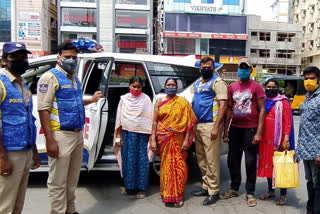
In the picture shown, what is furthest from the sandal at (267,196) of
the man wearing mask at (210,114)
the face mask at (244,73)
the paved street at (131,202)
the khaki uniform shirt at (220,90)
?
the face mask at (244,73)

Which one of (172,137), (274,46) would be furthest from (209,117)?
(274,46)

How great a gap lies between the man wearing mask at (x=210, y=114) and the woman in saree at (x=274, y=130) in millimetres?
598

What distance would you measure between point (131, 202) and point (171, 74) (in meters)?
1.86

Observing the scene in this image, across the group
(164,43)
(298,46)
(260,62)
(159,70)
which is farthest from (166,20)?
(159,70)

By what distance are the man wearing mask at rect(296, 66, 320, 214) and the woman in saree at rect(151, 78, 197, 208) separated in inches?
49.0

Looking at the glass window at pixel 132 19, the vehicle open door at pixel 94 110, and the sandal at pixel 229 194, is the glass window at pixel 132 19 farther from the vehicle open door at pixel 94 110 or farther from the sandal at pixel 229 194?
the sandal at pixel 229 194

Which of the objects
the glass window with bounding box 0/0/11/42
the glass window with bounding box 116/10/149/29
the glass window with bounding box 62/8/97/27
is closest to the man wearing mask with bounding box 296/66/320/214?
the glass window with bounding box 116/10/149/29

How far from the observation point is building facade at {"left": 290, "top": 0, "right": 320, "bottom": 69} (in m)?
47.4

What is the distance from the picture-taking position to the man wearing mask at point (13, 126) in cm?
248

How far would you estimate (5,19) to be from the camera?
3234cm

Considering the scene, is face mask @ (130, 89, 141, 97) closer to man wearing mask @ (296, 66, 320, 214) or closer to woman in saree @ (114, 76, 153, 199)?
woman in saree @ (114, 76, 153, 199)

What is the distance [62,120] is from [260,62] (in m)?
46.0

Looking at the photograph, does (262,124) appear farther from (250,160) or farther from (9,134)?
(9,134)

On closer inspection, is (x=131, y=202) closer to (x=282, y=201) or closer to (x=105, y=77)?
(x=105, y=77)
